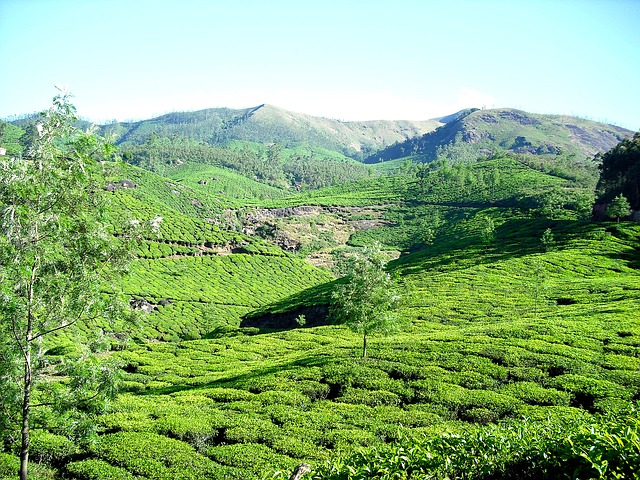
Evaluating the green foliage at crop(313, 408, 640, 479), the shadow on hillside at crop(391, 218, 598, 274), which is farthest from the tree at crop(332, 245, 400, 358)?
the shadow on hillside at crop(391, 218, 598, 274)

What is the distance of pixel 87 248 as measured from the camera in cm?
1405

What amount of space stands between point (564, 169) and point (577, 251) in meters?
132

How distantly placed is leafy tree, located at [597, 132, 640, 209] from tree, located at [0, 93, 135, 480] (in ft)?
318

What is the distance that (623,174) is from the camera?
9050 cm

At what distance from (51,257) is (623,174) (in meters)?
107

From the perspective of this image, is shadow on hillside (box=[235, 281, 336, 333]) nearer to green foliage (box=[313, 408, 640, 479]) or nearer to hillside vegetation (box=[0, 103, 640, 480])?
hillside vegetation (box=[0, 103, 640, 480])

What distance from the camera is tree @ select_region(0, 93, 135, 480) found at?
13.1 meters

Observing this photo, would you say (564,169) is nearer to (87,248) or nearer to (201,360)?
(201,360)

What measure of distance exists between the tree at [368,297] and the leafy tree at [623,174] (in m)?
78.2

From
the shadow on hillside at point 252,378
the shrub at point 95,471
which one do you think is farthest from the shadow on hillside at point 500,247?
the shrub at point 95,471

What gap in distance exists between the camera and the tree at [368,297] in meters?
28.7

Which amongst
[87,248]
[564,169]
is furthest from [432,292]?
[564,169]

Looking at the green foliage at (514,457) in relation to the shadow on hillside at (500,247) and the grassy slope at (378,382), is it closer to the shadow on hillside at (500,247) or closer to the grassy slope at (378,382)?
the grassy slope at (378,382)

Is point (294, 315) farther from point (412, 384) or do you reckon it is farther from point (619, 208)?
point (619, 208)
